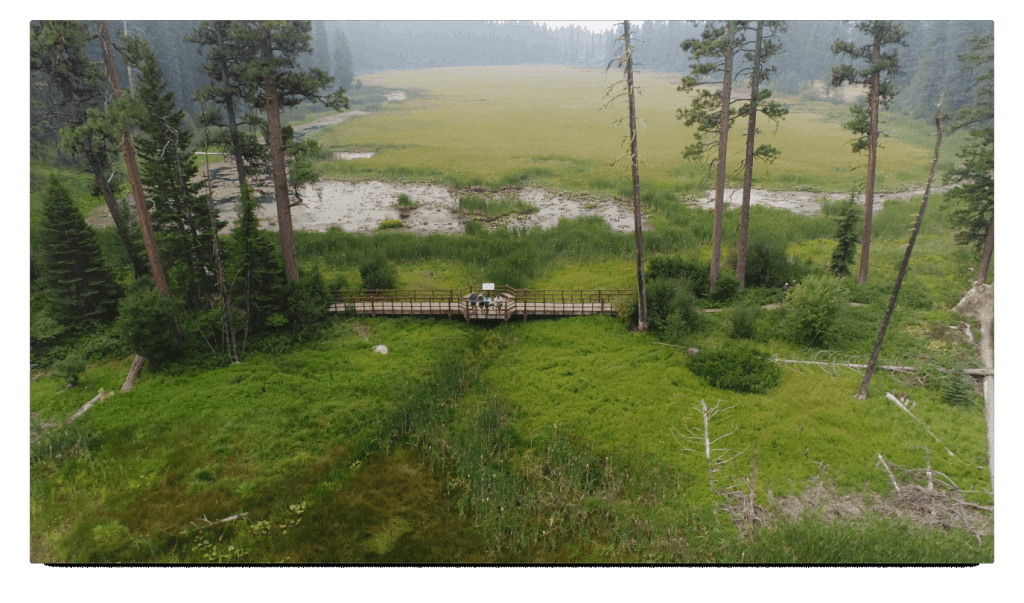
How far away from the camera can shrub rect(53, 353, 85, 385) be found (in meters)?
15.3

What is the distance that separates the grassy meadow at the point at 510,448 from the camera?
10617 millimetres

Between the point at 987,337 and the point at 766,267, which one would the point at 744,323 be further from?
the point at 987,337

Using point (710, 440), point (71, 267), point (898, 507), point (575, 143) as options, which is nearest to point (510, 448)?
point (710, 440)

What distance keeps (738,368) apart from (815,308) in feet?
13.1

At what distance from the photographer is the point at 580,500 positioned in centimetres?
1150

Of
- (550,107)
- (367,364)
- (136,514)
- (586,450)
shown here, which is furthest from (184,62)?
(586,450)

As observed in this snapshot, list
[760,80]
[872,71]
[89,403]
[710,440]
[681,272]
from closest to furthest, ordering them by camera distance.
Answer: [710,440] → [89,403] → [760,80] → [872,71] → [681,272]

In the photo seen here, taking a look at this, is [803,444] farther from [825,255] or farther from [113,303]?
[113,303]

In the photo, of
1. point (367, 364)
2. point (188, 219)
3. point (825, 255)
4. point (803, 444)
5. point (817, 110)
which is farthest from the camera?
point (817, 110)

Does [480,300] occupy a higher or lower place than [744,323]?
higher

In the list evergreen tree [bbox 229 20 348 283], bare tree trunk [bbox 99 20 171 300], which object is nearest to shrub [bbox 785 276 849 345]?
evergreen tree [bbox 229 20 348 283]

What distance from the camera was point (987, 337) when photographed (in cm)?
1545

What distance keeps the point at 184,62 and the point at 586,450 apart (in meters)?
69.8

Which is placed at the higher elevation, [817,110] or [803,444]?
[817,110]
